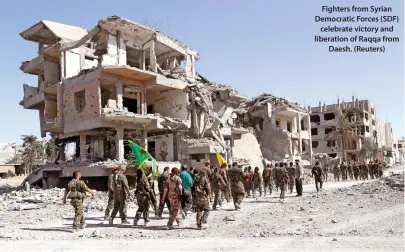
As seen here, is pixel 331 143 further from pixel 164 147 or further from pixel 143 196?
pixel 143 196

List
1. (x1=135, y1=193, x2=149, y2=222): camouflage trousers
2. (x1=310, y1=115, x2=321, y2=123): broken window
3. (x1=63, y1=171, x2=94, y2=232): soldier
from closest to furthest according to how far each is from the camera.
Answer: (x1=63, y1=171, x2=94, y2=232): soldier, (x1=135, y1=193, x2=149, y2=222): camouflage trousers, (x1=310, y1=115, x2=321, y2=123): broken window

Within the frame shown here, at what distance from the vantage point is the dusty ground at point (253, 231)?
7.40m

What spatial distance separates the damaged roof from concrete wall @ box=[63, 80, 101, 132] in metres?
5.16

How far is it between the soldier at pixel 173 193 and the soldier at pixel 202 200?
1.66 feet

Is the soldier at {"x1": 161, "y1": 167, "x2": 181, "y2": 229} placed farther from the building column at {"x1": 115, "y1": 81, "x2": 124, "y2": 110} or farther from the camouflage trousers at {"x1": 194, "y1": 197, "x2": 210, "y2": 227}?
the building column at {"x1": 115, "y1": 81, "x2": 124, "y2": 110}

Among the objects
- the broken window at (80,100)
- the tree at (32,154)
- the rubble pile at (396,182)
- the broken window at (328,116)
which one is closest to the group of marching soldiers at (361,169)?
the rubble pile at (396,182)

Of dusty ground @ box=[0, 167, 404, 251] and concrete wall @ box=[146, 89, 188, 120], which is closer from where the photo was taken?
dusty ground @ box=[0, 167, 404, 251]

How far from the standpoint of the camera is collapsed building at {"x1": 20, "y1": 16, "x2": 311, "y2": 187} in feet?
80.6

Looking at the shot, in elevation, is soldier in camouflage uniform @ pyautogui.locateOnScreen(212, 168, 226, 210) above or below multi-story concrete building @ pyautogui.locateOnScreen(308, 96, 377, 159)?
below

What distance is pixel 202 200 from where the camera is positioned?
961 centimetres

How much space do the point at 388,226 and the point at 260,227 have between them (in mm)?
2962

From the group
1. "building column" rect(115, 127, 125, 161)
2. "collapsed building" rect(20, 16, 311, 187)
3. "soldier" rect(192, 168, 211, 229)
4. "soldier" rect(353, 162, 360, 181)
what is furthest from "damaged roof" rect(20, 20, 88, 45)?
"soldier" rect(353, 162, 360, 181)

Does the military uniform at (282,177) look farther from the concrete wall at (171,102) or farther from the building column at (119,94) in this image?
the concrete wall at (171,102)

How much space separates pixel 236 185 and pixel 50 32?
2337 centimetres
